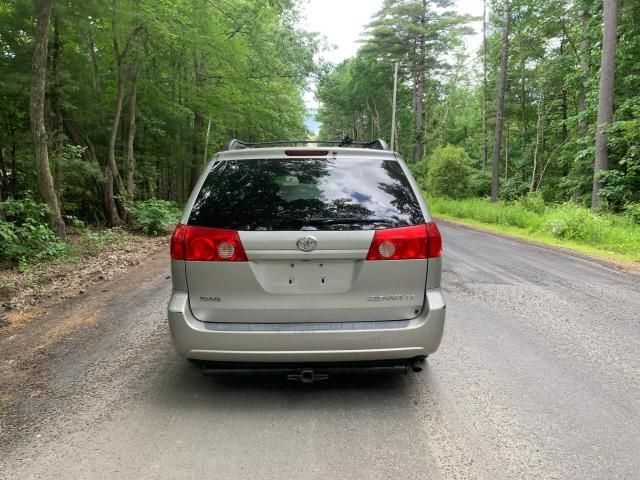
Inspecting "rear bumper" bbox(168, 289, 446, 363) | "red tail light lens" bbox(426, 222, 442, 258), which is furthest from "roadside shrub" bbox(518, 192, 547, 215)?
"rear bumper" bbox(168, 289, 446, 363)

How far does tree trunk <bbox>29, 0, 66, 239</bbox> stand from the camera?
8.97 meters

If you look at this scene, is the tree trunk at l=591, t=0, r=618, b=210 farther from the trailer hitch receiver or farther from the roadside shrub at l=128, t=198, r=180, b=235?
the trailer hitch receiver

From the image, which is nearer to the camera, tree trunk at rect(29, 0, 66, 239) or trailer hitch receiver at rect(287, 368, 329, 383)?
trailer hitch receiver at rect(287, 368, 329, 383)

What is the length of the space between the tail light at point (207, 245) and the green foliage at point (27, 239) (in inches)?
246

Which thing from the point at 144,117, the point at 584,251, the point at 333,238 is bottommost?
the point at 584,251

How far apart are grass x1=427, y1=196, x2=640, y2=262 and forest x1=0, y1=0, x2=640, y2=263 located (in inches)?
3.7

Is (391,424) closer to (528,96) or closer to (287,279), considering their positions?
(287,279)

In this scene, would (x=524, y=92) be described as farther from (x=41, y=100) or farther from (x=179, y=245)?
(x=179, y=245)

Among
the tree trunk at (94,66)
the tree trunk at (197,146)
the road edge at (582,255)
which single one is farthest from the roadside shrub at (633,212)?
→ the tree trunk at (197,146)

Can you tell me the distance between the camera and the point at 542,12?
2625 centimetres

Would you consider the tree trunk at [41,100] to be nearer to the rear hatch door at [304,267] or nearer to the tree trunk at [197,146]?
the rear hatch door at [304,267]

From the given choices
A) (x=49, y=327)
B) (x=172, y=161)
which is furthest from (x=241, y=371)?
(x=172, y=161)

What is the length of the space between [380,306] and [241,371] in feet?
3.44

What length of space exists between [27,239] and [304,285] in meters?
7.64
